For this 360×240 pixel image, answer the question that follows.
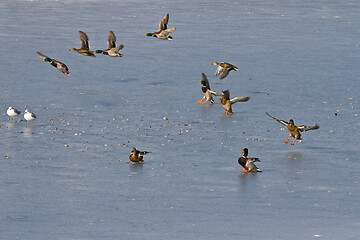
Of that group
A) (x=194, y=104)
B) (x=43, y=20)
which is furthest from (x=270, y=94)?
(x=43, y=20)

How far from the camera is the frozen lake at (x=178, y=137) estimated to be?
14305mm

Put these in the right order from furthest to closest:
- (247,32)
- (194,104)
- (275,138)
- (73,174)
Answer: (247,32) < (194,104) < (275,138) < (73,174)

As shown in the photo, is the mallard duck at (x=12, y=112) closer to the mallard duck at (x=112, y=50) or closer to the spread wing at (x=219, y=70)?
the mallard duck at (x=112, y=50)

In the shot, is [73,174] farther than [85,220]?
Yes

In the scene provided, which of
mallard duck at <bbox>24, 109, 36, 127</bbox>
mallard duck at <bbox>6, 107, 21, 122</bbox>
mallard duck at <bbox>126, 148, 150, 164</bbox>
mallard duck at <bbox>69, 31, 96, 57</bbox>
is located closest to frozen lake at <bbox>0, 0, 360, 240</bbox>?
mallard duck at <bbox>126, 148, 150, 164</bbox>

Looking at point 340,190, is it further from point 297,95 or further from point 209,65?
point 209,65

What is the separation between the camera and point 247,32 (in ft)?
141

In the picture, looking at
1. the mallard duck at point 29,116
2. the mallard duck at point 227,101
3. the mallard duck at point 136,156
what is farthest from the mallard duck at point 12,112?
the mallard duck at point 227,101

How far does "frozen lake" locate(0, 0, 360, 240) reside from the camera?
14.3m

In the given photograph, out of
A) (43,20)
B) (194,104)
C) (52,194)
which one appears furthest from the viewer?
(43,20)

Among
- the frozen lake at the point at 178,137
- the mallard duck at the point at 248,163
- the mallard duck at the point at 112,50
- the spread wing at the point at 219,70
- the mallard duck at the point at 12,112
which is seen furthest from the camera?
the spread wing at the point at 219,70

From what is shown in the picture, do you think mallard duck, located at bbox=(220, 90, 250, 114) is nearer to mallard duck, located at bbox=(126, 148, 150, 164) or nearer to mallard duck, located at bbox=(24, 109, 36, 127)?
mallard duck, located at bbox=(24, 109, 36, 127)

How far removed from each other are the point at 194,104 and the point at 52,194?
10751mm

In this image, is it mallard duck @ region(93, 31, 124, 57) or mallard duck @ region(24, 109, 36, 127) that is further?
mallard duck @ region(93, 31, 124, 57)
